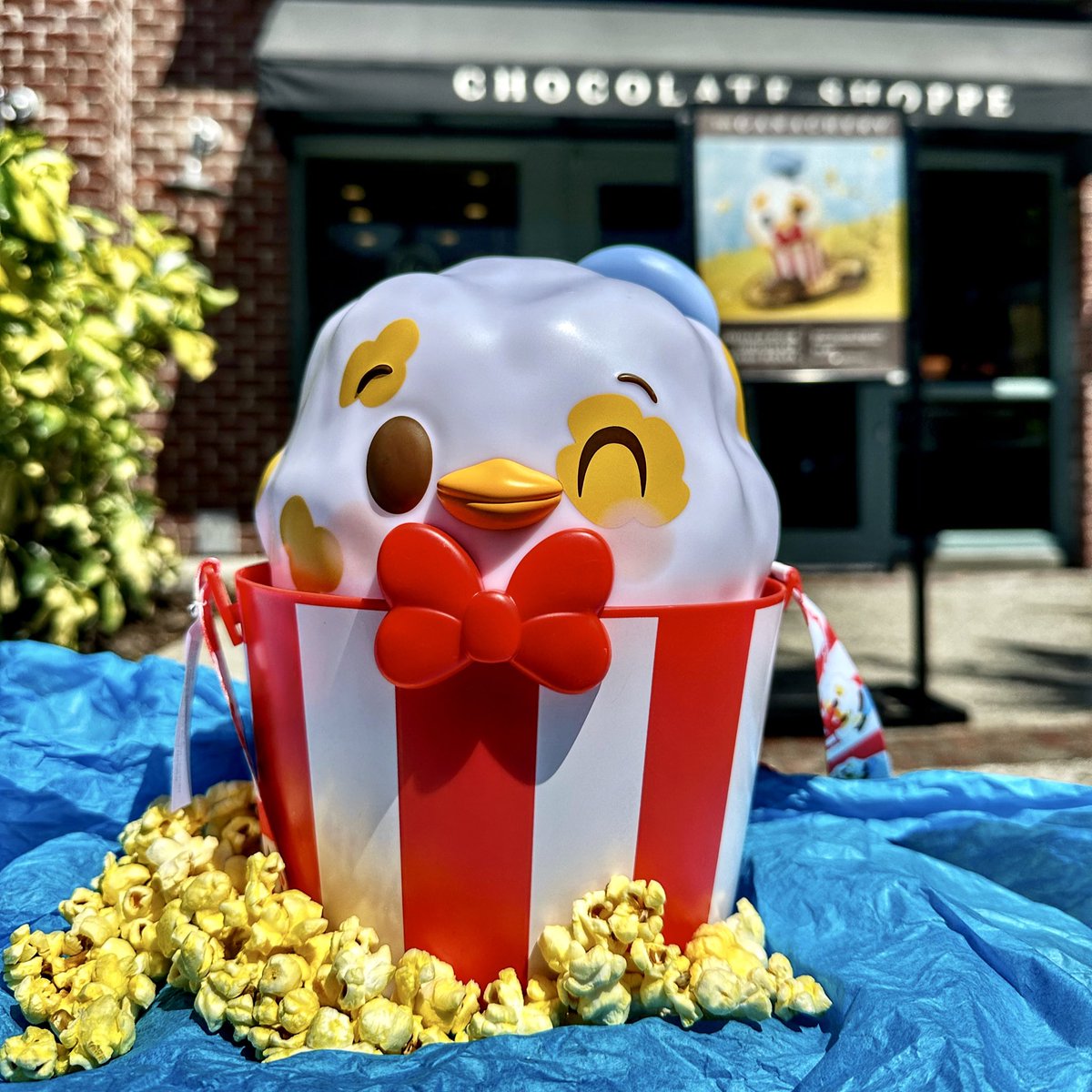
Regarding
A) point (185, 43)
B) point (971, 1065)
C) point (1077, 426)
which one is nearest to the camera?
point (971, 1065)

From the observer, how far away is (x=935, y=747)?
11.2 feet

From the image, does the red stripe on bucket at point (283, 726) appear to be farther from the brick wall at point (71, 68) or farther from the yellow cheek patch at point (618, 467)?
the brick wall at point (71, 68)

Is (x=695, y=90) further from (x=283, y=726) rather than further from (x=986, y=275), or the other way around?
(x=283, y=726)

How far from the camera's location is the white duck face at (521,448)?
1.32 metres

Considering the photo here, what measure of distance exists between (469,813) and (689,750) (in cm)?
30

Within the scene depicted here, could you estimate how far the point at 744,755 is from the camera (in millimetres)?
1464

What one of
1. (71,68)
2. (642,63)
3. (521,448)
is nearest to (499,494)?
(521,448)

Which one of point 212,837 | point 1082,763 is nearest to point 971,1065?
point 212,837

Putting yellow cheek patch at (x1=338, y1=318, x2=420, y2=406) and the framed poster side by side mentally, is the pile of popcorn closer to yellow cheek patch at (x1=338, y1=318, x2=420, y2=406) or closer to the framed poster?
yellow cheek patch at (x1=338, y1=318, x2=420, y2=406)

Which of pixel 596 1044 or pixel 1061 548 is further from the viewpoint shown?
pixel 1061 548

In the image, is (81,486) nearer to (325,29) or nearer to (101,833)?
(101,833)

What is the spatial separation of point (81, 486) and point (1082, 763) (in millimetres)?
3575

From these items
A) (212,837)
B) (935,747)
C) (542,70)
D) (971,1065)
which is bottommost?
(935,747)

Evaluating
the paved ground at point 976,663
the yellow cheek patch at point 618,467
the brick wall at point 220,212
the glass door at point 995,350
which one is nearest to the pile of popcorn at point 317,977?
the yellow cheek patch at point 618,467
